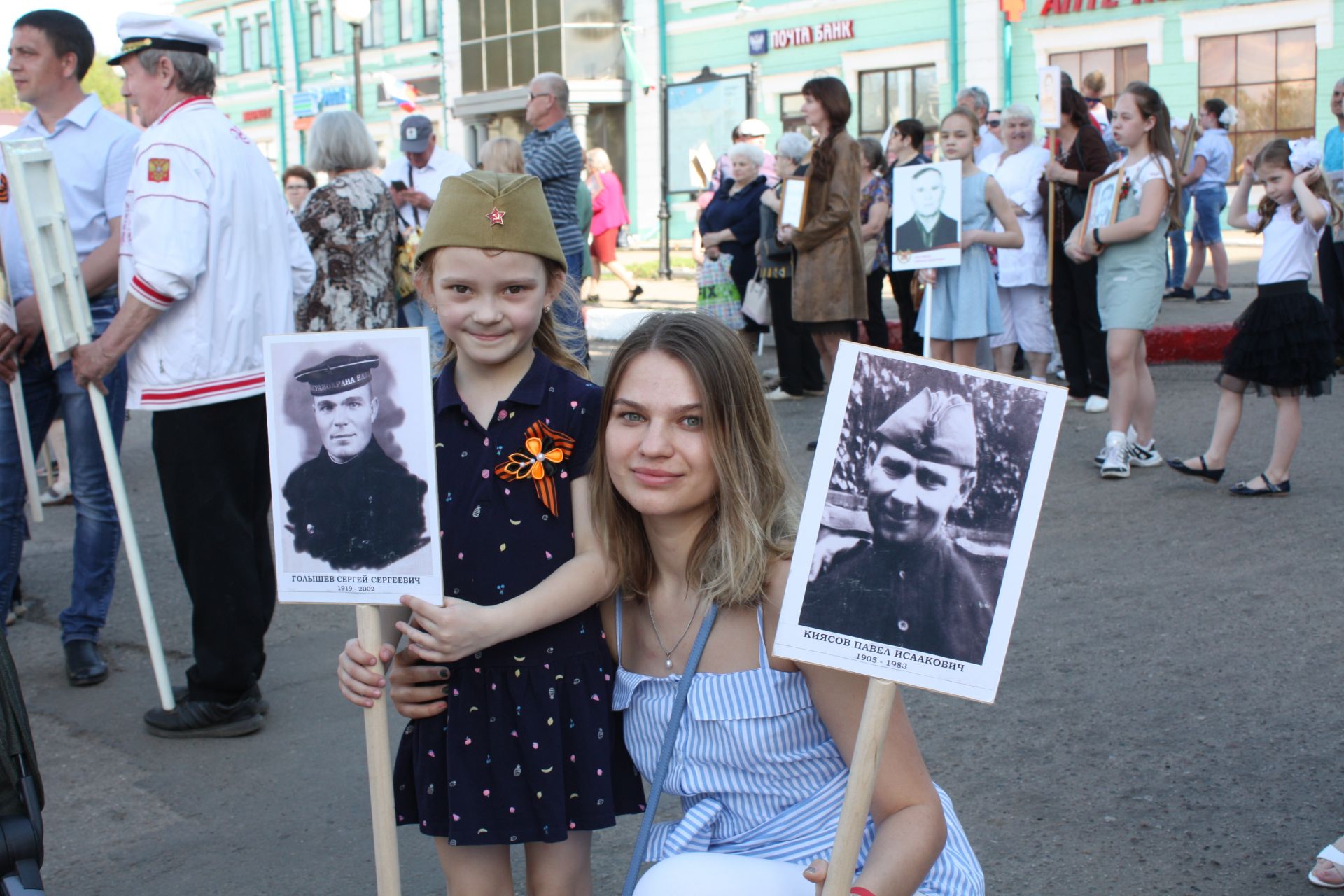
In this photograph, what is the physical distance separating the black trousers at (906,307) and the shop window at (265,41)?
109 ft

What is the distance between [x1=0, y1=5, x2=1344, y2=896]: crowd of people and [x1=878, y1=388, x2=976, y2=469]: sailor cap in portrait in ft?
0.04

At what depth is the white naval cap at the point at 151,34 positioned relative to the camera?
3.98 metres

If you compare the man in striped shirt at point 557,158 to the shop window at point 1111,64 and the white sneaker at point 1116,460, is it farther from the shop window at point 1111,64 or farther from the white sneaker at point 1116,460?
the shop window at point 1111,64

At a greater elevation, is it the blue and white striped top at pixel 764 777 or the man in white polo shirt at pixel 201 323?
the man in white polo shirt at pixel 201 323

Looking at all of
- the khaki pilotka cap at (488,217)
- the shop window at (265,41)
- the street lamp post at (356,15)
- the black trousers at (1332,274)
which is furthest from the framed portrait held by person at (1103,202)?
the shop window at (265,41)

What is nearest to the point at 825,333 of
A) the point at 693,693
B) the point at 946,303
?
the point at 946,303

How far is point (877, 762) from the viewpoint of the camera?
1.82 meters

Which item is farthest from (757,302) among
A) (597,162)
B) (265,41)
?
(265,41)

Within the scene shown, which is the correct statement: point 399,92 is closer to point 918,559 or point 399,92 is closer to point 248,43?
point 918,559

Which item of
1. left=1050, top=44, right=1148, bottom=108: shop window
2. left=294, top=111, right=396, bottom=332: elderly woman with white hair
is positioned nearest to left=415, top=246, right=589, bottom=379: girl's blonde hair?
left=294, top=111, right=396, bottom=332: elderly woman with white hair

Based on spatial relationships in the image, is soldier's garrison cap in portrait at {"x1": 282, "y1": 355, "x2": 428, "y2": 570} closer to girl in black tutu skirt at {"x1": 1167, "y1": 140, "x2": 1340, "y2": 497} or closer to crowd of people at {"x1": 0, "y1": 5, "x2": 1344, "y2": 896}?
crowd of people at {"x1": 0, "y1": 5, "x2": 1344, "y2": 896}

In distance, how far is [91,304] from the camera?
4621mm

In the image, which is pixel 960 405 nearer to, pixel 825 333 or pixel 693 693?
pixel 693 693

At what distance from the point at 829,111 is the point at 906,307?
90.8 inches
